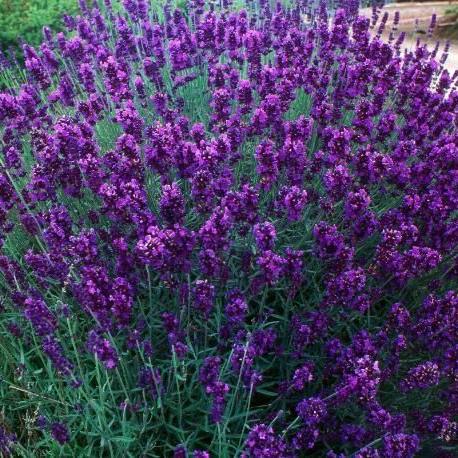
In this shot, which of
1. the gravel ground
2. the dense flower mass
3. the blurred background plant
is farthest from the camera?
the gravel ground

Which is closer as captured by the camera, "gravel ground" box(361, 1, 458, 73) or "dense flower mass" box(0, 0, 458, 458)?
"dense flower mass" box(0, 0, 458, 458)

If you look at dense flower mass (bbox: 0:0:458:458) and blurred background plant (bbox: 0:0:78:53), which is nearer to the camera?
dense flower mass (bbox: 0:0:458:458)

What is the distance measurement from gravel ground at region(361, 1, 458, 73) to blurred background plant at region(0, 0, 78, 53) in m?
5.84

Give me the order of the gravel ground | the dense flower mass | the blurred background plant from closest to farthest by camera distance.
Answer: the dense flower mass
the blurred background plant
the gravel ground

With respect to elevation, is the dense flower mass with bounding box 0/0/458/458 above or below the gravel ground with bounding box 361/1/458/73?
above

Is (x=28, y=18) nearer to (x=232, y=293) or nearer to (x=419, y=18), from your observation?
(x=232, y=293)

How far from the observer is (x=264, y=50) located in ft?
14.6

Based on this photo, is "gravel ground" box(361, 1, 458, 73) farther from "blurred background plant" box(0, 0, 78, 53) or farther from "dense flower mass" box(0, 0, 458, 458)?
"dense flower mass" box(0, 0, 458, 458)

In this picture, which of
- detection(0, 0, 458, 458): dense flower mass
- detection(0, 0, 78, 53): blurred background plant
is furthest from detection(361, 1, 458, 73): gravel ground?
detection(0, 0, 458, 458): dense flower mass

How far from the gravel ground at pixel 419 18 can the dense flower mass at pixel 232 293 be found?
253 inches

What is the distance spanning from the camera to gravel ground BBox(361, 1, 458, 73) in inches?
382

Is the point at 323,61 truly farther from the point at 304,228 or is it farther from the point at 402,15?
the point at 402,15

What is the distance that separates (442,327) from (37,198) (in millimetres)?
2079

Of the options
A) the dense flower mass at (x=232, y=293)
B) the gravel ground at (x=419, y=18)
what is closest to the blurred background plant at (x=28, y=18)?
the dense flower mass at (x=232, y=293)
